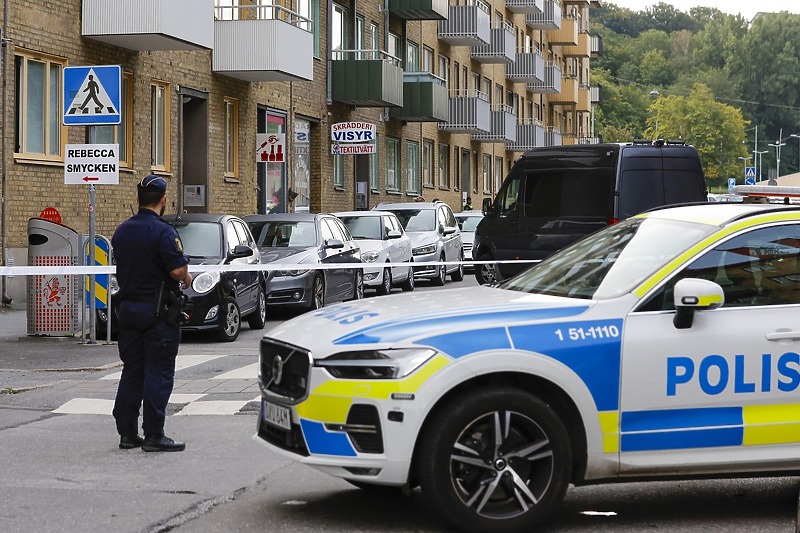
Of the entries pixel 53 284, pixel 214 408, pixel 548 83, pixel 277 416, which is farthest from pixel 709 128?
pixel 277 416

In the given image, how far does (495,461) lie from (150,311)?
10.6ft

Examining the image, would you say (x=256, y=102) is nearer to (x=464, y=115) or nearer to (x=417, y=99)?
(x=417, y=99)

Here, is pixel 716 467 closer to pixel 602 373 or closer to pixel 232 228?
pixel 602 373

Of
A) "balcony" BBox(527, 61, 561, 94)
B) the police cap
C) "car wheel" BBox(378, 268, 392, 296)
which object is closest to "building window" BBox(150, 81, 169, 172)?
"car wheel" BBox(378, 268, 392, 296)

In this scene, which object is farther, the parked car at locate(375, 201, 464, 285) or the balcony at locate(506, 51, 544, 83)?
the balcony at locate(506, 51, 544, 83)

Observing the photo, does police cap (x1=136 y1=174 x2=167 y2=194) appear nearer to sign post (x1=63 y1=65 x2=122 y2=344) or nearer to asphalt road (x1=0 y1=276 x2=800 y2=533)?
asphalt road (x1=0 y1=276 x2=800 y2=533)

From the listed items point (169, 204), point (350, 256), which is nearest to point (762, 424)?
point (350, 256)

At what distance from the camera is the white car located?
2447cm

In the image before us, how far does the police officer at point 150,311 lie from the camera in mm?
8688

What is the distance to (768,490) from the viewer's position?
7.51m

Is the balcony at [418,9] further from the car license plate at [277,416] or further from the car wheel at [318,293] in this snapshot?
the car license plate at [277,416]

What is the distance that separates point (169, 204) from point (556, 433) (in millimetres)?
20565

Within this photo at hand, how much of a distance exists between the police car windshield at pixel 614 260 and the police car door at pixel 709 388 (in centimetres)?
18

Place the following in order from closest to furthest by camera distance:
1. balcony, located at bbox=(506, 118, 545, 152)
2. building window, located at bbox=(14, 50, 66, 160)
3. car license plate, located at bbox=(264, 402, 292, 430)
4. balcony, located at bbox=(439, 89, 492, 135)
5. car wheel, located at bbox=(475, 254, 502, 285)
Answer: car license plate, located at bbox=(264, 402, 292, 430), building window, located at bbox=(14, 50, 66, 160), car wheel, located at bbox=(475, 254, 502, 285), balcony, located at bbox=(439, 89, 492, 135), balcony, located at bbox=(506, 118, 545, 152)
